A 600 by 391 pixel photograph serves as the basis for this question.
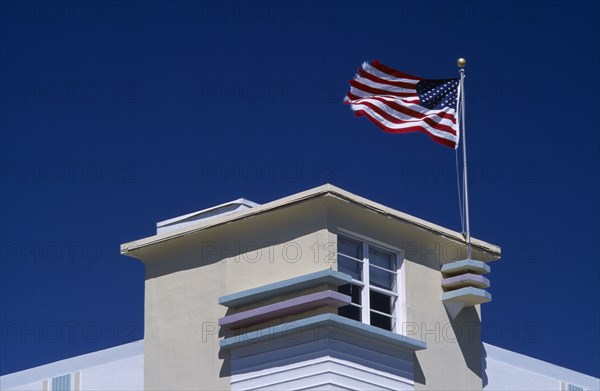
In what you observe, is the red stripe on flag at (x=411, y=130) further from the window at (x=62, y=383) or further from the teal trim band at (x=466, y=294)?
the window at (x=62, y=383)

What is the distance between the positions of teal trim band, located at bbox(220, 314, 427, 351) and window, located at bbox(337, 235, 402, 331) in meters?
0.64

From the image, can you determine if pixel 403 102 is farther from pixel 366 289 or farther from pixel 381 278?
pixel 366 289

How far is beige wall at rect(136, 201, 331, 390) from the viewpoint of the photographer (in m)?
24.5

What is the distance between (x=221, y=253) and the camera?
25422 millimetres

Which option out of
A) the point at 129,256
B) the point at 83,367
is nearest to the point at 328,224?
the point at 129,256

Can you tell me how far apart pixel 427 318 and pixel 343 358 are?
2777mm

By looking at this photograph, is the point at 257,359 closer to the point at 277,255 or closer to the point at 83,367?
the point at 277,255

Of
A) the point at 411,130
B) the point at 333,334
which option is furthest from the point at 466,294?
the point at 333,334

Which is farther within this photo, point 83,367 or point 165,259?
point 83,367

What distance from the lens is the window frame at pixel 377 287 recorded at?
24.6 m

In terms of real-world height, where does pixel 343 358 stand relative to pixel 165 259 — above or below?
below

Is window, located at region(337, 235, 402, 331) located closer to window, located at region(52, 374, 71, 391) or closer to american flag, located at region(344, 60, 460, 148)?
american flag, located at region(344, 60, 460, 148)

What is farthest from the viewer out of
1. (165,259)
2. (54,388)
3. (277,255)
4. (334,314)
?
(54,388)

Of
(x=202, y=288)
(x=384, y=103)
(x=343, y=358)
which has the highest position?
(x=384, y=103)
